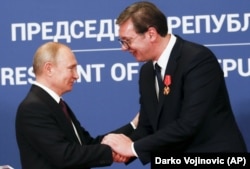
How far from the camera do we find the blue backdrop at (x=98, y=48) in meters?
4.05

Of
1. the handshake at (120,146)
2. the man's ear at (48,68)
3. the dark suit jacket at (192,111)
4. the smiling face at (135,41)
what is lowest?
the handshake at (120,146)

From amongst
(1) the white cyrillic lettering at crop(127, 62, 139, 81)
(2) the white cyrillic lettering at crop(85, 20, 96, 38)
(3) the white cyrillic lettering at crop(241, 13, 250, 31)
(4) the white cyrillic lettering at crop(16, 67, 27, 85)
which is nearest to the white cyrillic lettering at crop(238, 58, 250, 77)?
(3) the white cyrillic lettering at crop(241, 13, 250, 31)

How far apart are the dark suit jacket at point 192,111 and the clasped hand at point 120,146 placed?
0.07 m

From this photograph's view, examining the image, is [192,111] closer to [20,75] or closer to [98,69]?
[98,69]

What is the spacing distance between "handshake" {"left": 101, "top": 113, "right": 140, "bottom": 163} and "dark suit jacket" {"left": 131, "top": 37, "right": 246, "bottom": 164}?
0.22ft

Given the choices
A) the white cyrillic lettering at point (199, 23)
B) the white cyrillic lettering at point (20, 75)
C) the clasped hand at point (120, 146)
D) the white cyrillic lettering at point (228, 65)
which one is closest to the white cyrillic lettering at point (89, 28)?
the white cyrillic lettering at point (20, 75)

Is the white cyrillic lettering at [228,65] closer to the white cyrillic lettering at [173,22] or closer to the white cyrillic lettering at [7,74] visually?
the white cyrillic lettering at [173,22]

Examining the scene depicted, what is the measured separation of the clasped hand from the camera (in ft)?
10.8

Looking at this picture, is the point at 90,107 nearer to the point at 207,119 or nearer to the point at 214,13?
the point at 214,13

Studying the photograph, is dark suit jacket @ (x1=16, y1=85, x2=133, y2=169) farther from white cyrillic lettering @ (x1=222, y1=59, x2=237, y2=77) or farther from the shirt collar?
white cyrillic lettering @ (x1=222, y1=59, x2=237, y2=77)

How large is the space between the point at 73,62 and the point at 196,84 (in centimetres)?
62

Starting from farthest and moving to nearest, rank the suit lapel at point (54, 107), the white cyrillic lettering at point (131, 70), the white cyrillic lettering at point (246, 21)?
1. the white cyrillic lettering at point (131, 70)
2. the white cyrillic lettering at point (246, 21)
3. the suit lapel at point (54, 107)

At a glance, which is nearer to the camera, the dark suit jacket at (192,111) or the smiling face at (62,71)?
the dark suit jacket at (192,111)

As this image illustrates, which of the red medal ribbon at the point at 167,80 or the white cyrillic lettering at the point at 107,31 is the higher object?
the white cyrillic lettering at the point at 107,31
